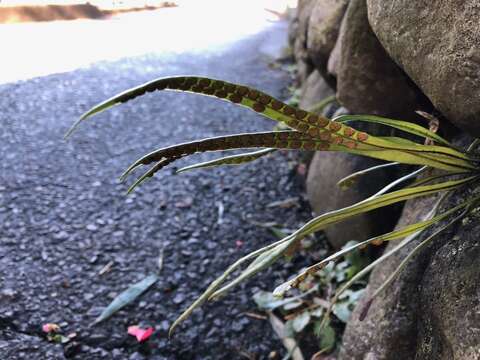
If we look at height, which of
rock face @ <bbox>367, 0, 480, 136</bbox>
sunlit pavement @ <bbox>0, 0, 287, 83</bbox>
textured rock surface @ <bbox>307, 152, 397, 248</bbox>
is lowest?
sunlit pavement @ <bbox>0, 0, 287, 83</bbox>

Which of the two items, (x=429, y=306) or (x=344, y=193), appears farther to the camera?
(x=344, y=193)

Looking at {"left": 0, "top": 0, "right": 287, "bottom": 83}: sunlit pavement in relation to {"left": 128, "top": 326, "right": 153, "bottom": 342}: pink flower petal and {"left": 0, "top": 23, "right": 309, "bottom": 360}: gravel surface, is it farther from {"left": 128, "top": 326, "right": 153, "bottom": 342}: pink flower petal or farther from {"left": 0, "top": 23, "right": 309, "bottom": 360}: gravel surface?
{"left": 128, "top": 326, "right": 153, "bottom": 342}: pink flower petal

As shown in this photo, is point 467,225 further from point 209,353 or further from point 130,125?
point 130,125

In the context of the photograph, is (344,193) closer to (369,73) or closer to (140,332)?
(369,73)

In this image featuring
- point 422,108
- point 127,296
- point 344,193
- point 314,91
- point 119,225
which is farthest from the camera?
point 314,91

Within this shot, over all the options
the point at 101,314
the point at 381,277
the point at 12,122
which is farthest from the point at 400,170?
the point at 12,122

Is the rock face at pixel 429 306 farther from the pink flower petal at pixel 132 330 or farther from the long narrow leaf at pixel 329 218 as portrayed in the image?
the pink flower petal at pixel 132 330

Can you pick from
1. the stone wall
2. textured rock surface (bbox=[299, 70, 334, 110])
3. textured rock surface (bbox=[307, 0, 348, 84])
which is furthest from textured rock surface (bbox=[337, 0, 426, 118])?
textured rock surface (bbox=[299, 70, 334, 110])

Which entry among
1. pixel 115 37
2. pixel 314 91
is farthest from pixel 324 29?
pixel 115 37
